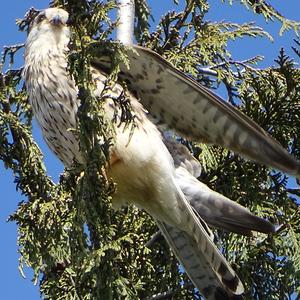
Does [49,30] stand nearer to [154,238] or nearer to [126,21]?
[126,21]

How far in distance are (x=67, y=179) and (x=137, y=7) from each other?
184cm

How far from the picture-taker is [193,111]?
14.1 feet

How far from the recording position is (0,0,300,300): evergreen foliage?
3.38 m

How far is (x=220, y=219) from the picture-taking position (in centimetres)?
411

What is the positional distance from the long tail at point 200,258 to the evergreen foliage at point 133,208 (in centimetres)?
9

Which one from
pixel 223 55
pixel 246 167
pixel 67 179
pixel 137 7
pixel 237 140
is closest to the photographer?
pixel 67 179

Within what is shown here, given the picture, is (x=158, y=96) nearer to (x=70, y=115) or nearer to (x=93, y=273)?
(x=70, y=115)

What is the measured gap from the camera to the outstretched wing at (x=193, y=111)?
150 inches

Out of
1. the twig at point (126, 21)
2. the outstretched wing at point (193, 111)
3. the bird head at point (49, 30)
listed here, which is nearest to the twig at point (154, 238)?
the outstretched wing at point (193, 111)

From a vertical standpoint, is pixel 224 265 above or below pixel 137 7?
below

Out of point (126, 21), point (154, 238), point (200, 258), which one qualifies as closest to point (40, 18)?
point (126, 21)

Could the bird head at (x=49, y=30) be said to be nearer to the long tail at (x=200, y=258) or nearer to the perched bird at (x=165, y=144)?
the perched bird at (x=165, y=144)

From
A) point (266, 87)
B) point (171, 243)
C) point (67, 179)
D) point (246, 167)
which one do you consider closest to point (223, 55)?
point (266, 87)

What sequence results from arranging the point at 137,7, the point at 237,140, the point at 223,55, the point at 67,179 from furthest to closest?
1. the point at 137,7
2. the point at 223,55
3. the point at 237,140
4. the point at 67,179
